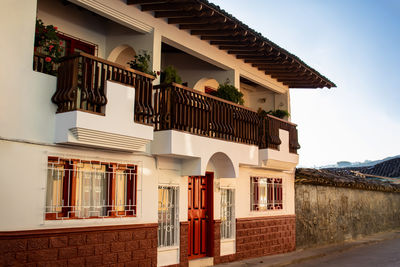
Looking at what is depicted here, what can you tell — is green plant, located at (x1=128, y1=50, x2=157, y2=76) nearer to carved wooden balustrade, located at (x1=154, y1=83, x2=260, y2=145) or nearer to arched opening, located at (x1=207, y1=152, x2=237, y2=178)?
carved wooden balustrade, located at (x1=154, y1=83, x2=260, y2=145)

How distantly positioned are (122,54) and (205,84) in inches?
152

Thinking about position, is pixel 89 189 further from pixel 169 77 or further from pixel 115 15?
pixel 115 15

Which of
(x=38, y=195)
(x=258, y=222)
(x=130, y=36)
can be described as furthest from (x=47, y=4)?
(x=258, y=222)

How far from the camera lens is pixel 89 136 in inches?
347

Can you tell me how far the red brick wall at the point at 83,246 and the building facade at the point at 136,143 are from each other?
0.02 m

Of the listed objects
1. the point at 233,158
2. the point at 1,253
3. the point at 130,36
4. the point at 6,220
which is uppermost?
the point at 130,36

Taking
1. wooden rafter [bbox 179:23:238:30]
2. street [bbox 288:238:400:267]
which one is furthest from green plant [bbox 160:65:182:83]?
street [bbox 288:238:400:267]

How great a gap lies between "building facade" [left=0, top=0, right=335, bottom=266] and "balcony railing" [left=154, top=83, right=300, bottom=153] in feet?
0.11

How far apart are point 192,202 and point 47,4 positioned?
613 cm

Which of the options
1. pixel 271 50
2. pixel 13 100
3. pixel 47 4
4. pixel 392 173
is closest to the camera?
pixel 13 100

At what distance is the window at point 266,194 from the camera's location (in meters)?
15.3

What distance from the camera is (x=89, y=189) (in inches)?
380

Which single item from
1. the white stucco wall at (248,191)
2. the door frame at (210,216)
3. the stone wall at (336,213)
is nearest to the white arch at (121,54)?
the door frame at (210,216)

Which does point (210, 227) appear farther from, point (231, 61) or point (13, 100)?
point (13, 100)
